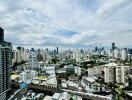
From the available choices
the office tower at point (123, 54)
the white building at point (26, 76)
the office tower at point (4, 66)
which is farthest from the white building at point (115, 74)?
the office tower at point (123, 54)

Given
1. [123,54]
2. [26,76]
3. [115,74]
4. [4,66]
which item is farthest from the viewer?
[123,54]

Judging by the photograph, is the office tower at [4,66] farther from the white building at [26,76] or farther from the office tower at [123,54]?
the office tower at [123,54]

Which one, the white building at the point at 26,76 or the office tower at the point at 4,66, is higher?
the office tower at the point at 4,66

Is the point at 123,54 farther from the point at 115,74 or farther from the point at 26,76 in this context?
the point at 26,76

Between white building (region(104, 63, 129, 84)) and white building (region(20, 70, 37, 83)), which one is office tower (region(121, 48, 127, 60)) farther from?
white building (region(20, 70, 37, 83))

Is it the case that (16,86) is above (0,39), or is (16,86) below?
below

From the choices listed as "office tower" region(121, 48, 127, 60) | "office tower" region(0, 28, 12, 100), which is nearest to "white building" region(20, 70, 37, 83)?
"office tower" region(0, 28, 12, 100)

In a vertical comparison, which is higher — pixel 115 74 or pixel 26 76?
pixel 115 74

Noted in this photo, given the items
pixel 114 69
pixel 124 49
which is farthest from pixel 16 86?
pixel 124 49

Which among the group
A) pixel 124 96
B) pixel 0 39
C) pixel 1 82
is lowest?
pixel 124 96

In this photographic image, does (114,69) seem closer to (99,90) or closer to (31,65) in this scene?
(99,90)

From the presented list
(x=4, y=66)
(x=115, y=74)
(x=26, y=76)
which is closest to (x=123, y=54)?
(x=115, y=74)
